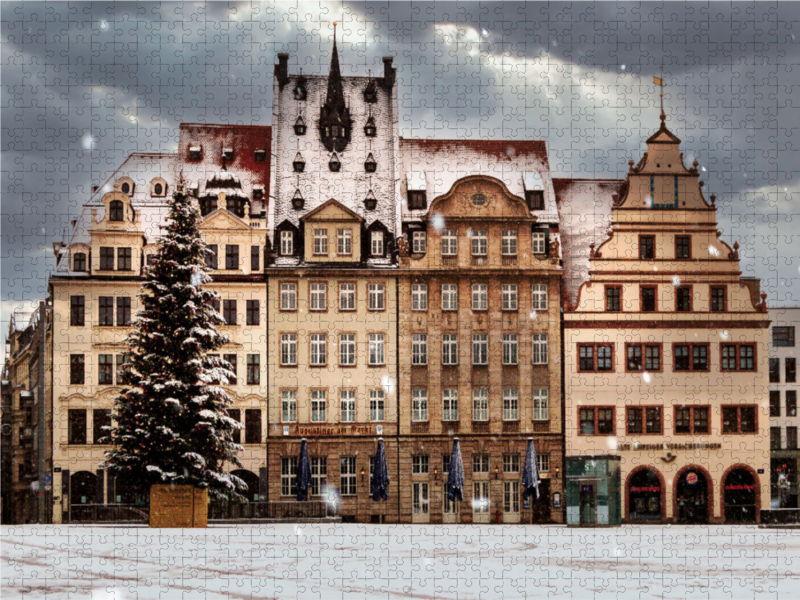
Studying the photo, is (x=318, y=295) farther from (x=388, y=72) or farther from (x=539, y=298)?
(x=388, y=72)

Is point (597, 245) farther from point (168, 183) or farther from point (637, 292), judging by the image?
point (168, 183)

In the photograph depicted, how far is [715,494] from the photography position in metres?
56.8

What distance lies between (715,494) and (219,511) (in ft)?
76.8

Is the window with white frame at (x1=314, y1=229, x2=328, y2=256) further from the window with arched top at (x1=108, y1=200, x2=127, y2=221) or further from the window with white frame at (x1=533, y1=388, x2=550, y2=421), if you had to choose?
the window with white frame at (x1=533, y1=388, x2=550, y2=421)

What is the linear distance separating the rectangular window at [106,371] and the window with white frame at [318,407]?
27.2 feet

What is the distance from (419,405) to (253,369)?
23.4ft

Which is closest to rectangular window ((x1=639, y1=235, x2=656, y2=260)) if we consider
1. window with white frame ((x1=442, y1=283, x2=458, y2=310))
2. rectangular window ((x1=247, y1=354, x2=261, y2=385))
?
window with white frame ((x1=442, y1=283, x2=458, y2=310))

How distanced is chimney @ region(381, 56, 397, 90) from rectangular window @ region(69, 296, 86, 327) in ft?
55.5

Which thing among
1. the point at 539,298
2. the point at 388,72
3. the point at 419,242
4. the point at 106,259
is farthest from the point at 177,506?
→ the point at 388,72

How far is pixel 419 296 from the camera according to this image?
189ft

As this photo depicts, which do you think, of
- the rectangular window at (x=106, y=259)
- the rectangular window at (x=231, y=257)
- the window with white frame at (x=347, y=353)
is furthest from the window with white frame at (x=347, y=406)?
the rectangular window at (x=106, y=259)

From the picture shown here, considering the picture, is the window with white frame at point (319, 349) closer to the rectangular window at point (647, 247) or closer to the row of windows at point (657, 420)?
the row of windows at point (657, 420)

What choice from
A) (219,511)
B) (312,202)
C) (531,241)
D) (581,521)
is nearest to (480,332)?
(531,241)

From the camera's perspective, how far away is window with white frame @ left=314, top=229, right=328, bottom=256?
57875 mm
